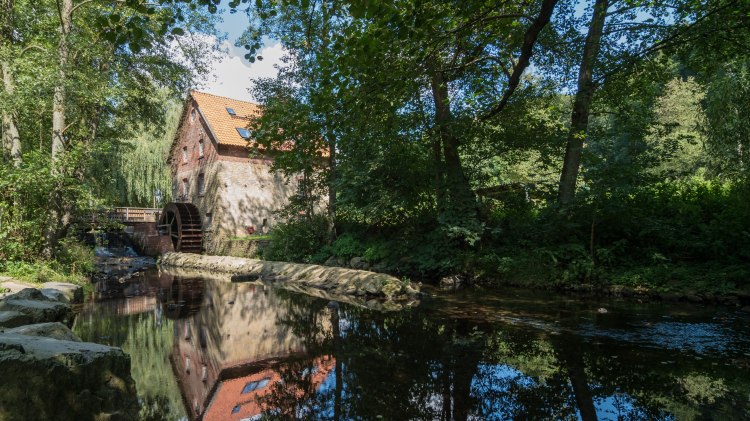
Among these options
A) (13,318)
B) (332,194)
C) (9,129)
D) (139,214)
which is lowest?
(13,318)

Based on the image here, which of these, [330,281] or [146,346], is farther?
[330,281]

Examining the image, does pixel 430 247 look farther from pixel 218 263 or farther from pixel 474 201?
pixel 218 263

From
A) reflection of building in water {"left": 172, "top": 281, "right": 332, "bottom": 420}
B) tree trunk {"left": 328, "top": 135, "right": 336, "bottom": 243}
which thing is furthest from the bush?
reflection of building in water {"left": 172, "top": 281, "right": 332, "bottom": 420}

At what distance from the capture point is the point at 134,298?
9.18 metres

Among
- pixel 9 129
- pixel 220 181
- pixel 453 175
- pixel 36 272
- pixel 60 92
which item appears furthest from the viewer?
pixel 220 181

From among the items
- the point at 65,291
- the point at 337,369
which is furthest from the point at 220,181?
→ the point at 337,369

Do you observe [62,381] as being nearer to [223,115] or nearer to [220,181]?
[220,181]

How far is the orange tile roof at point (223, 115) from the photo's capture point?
20.6 metres

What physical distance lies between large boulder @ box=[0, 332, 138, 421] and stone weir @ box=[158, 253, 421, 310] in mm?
5091

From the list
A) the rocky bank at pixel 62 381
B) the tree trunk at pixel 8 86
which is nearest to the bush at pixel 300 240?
the tree trunk at pixel 8 86

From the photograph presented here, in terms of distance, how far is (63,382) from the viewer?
263 cm

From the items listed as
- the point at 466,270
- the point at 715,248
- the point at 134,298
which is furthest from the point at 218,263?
the point at 715,248

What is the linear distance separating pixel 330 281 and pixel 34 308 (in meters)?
6.51

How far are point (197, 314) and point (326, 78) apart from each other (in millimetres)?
5401
